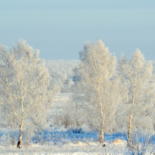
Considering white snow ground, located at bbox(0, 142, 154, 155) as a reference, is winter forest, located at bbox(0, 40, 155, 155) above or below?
above

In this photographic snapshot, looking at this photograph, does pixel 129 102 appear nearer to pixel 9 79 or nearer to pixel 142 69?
pixel 142 69

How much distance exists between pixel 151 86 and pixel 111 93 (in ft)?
16.1

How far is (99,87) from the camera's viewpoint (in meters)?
47.2

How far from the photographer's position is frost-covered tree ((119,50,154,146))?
4878cm

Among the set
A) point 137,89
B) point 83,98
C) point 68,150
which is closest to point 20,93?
point 83,98

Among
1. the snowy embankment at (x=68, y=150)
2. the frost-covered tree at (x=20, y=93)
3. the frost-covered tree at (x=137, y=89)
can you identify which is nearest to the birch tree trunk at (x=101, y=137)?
the frost-covered tree at (x=137, y=89)

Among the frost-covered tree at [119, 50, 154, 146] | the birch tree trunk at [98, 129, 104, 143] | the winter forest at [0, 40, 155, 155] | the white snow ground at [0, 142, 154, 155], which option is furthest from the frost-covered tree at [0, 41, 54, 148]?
the frost-covered tree at [119, 50, 154, 146]

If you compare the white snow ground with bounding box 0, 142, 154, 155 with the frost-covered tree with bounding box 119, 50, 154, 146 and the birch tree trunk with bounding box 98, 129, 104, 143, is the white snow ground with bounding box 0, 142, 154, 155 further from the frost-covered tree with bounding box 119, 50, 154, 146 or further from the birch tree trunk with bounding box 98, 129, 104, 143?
the frost-covered tree with bounding box 119, 50, 154, 146

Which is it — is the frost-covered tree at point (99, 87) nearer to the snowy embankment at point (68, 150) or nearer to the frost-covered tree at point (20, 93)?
the frost-covered tree at point (20, 93)

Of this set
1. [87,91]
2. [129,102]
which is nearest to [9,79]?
[87,91]

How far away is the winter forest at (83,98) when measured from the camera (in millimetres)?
41781

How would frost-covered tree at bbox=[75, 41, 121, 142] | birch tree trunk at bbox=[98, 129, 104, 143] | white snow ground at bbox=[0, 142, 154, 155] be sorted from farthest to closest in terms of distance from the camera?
frost-covered tree at bbox=[75, 41, 121, 142] < birch tree trunk at bbox=[98, 129, 104, 143] < white snow ground at bbox=[0, 142, 154, 155]

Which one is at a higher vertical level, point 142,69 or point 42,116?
point 142,69

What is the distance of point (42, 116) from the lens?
141 feet
